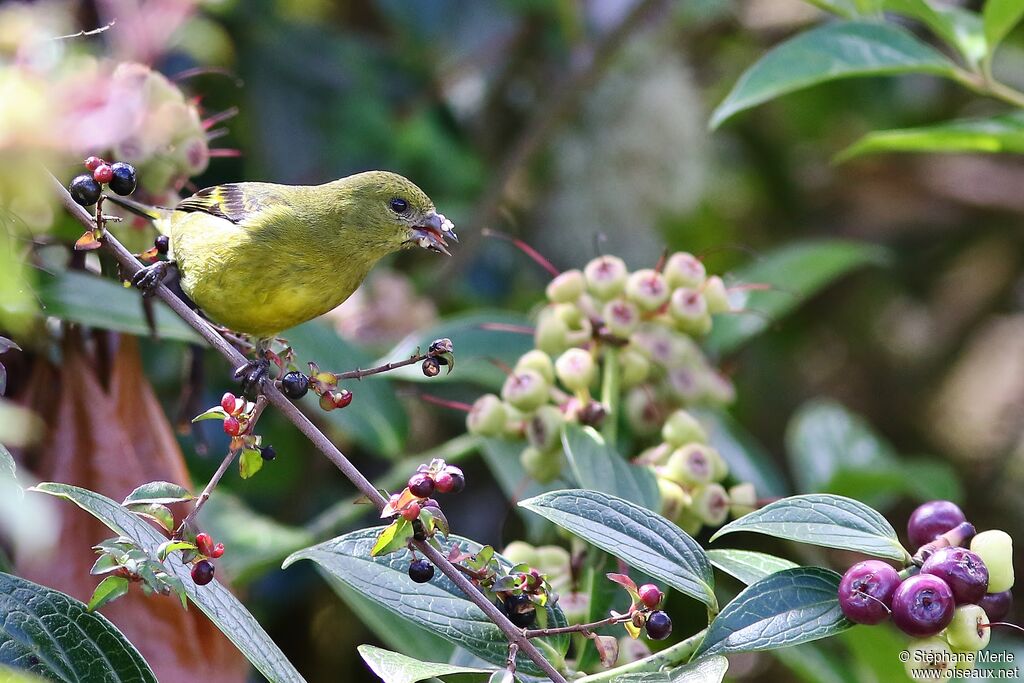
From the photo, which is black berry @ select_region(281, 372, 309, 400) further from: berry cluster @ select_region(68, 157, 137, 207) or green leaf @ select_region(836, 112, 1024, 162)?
green leaf @ select_region(836, 112, 1024, 162)

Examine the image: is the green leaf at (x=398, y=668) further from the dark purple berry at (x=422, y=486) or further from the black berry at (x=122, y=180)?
the black berry at (x=122, y=180)

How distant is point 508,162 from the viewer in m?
2.54

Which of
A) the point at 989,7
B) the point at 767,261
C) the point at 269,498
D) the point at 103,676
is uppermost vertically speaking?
the point at 989,7

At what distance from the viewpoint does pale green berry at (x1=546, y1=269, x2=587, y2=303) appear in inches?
54.7

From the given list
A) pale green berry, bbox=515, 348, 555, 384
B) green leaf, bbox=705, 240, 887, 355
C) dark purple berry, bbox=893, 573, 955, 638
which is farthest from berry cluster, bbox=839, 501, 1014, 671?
green leaf, bbox=705, 240, 887, 355

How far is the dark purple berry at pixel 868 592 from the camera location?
91 cm

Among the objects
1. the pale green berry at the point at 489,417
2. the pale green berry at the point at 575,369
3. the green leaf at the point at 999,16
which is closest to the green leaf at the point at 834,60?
the green leaf at the point at 999,16

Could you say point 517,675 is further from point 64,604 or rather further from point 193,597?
point 64,604

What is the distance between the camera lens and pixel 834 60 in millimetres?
1512

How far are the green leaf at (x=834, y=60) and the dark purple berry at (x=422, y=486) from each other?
78 centimetres

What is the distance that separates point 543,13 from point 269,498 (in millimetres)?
1464

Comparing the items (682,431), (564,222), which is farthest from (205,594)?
(564,222)

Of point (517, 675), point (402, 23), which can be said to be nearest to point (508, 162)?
point (402, 23)

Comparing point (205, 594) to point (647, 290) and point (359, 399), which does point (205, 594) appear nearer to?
point (647, 290)
